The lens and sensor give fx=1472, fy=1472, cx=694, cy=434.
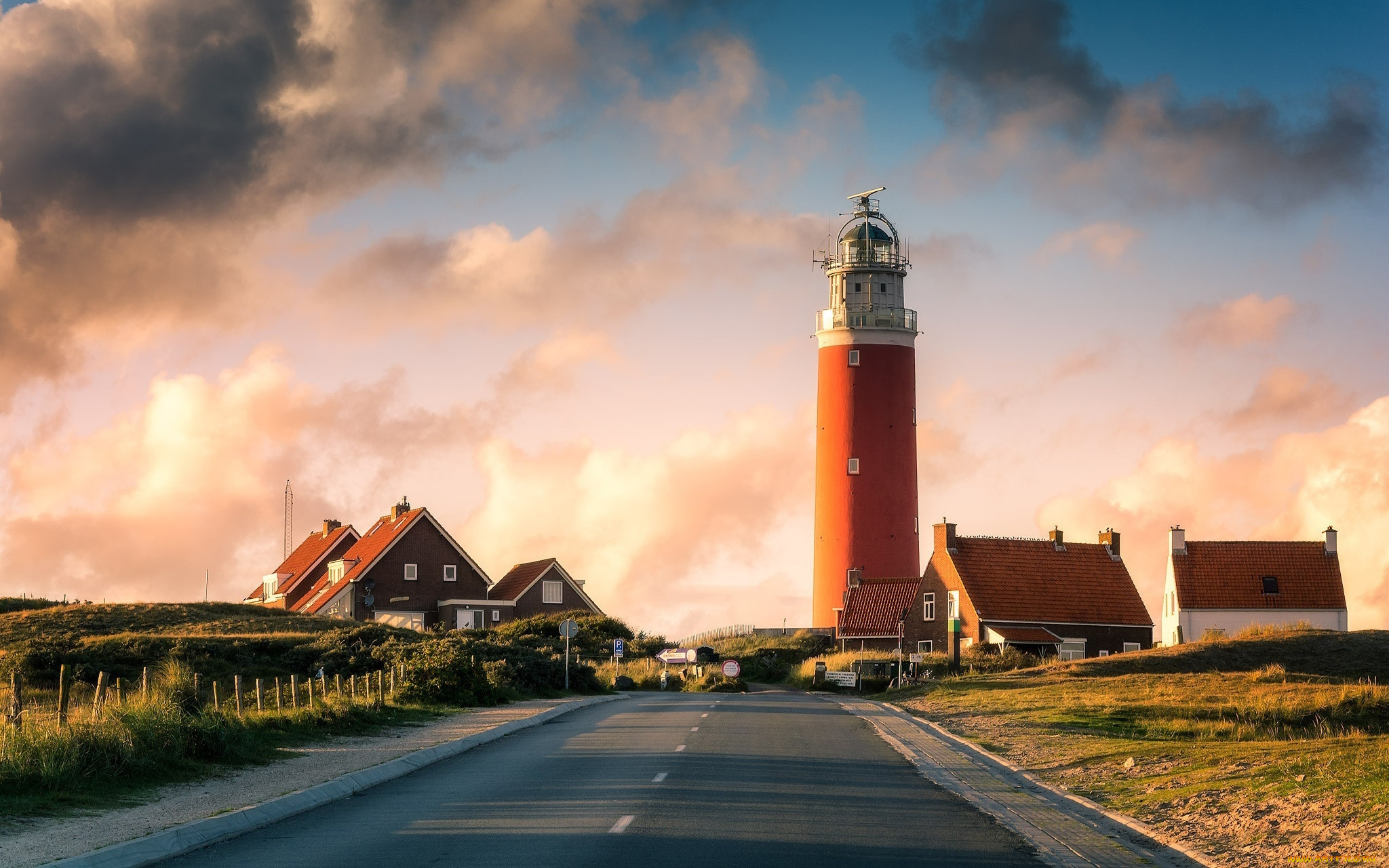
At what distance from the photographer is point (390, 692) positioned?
38781 mm

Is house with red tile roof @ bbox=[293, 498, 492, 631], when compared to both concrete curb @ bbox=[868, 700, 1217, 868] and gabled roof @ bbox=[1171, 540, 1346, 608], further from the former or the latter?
concrete curb @ bbox=[868, 700, 1217, 868]

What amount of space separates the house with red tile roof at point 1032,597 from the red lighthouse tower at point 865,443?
2.54 m

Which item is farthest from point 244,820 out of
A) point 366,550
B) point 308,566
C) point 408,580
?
point 308,566

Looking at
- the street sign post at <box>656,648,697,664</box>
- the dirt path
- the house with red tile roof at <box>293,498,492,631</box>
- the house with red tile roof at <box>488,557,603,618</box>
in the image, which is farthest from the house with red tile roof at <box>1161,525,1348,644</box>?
the dirt path

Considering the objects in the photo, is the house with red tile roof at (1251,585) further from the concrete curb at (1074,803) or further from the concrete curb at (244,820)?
the concrete curb at (244,820)

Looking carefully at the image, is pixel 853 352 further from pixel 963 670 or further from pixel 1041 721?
pixel 1041 721

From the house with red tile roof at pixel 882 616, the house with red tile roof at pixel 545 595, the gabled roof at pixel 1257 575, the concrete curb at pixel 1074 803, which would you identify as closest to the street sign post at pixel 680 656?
the house with red tile roof at pixel 882 616

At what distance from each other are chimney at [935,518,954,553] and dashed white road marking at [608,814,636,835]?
2176 inches

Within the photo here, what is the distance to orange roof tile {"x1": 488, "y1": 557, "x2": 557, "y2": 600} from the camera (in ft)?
269

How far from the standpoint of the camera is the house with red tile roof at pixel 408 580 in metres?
78.7

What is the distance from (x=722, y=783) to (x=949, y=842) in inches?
211

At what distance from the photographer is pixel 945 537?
69.7m

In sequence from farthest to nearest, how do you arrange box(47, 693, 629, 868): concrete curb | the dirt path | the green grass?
1. the green grass
2. the dirt path
3. box(47, 693, 629, 868): concrete curb

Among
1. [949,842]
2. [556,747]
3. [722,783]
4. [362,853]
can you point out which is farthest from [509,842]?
[556,747]
